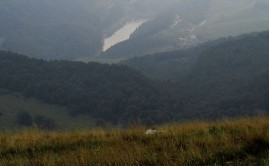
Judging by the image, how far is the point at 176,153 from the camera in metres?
8.40

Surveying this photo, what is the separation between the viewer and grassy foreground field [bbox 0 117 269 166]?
795cm

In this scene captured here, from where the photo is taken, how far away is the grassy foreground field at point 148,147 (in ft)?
26.1

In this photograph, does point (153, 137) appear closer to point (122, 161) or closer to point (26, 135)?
point (122, 161)

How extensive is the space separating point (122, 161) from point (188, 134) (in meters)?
2.87

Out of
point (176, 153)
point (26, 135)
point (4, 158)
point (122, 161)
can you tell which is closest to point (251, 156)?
point (176, 153)

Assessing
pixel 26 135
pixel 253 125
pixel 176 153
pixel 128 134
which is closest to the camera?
pixel 176 153

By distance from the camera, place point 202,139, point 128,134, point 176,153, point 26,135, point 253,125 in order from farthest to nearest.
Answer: point 26,135, point 128,134, point 253,125, point 202,139, point 176,153

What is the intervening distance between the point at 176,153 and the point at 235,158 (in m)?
1.18

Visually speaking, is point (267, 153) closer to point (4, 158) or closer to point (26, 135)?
point (4, 158)

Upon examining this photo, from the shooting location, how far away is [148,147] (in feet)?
30.7

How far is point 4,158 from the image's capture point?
971 cm

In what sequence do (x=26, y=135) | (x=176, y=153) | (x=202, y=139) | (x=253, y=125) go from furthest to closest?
1. (x=26, y=135)
2. (x=253, y=125)
3. (x=202, y=139)
4. (x=176, y=153)

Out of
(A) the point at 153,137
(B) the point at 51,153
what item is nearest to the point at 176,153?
(A) the point at 153,137

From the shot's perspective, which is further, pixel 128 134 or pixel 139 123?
pixel 139 123
